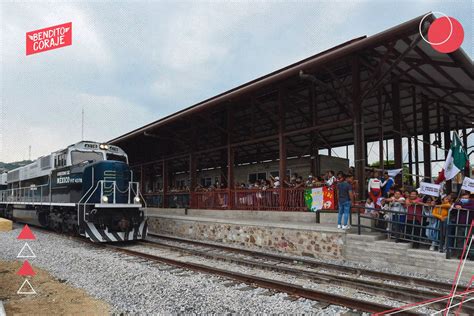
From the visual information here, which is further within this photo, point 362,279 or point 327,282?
point 362,279

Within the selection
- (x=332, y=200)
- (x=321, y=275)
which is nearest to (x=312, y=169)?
A: (x=332, y=200)

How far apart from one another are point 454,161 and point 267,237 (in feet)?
18.6

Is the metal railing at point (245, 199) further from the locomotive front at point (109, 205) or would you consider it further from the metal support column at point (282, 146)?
the locomotive front at point (109, 205)

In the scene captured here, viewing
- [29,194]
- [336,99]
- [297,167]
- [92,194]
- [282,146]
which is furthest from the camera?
[297,167]

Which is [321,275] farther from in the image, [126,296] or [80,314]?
[80,314]

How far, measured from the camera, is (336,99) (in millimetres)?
14719

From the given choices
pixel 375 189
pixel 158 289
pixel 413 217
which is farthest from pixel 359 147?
pixel 158 289

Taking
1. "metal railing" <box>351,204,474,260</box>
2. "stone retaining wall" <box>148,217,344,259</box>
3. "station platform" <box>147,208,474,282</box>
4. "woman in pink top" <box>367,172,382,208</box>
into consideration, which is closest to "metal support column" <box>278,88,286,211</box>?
"station platform" <box>147,208,474,282</box>

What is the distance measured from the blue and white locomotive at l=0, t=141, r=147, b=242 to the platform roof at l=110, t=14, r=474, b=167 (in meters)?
4.05

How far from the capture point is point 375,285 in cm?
633

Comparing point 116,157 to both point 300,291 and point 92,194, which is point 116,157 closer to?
point 92,194

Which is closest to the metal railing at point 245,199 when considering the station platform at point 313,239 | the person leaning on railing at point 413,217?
the station platform at point 313,239

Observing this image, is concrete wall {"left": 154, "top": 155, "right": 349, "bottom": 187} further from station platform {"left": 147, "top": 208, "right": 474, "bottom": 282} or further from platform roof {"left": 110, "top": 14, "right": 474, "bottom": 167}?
station platform {"left": 147, "top": 208, "right": 474, "bottom": 282}

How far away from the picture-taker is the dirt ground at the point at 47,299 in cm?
531
